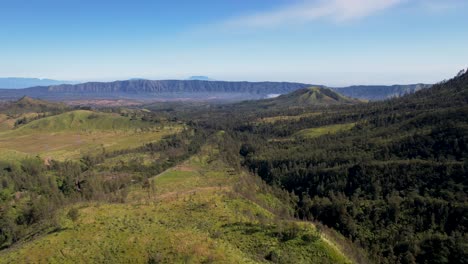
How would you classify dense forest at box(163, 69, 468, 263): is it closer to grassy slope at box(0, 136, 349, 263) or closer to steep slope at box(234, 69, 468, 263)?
steep slope at box(234, 69, 468, 263)

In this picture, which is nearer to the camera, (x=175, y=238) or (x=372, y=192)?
(x=175, y=238)

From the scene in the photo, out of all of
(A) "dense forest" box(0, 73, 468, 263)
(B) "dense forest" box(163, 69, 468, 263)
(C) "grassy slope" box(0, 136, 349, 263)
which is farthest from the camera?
(A) "dense forest" box(0, 73, 468, 263)

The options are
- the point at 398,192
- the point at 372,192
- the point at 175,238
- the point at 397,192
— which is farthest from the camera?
the point at 372,192

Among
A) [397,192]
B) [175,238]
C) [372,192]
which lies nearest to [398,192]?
[397,192]

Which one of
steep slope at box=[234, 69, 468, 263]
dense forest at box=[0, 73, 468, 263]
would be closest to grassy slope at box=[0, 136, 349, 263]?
dense forest at box=[0, 73, 468, 263]

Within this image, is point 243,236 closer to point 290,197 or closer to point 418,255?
point 418,255

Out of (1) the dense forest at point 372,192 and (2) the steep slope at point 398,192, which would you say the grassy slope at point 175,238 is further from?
(2) the steep slope at point 398,192

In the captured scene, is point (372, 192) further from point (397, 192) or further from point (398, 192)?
point (397, 192)

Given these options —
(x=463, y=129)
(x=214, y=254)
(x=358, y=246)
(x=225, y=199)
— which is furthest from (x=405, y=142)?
(x=214, y=254)
